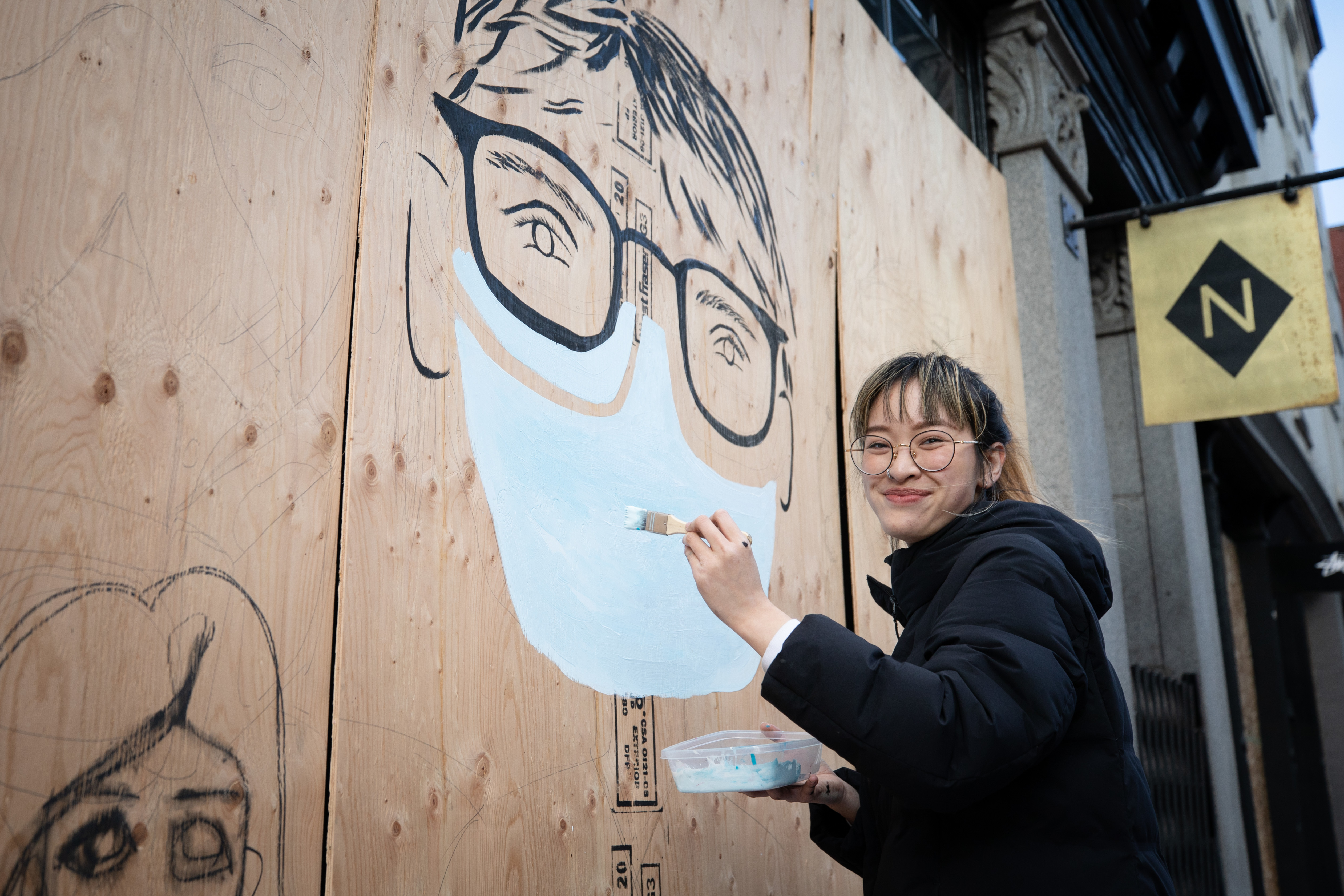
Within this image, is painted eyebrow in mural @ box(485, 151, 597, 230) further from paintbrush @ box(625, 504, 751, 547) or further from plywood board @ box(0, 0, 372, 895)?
paintbrush @ box(625, 504, 751, 547)

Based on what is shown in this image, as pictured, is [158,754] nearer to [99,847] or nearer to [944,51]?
[99,847]

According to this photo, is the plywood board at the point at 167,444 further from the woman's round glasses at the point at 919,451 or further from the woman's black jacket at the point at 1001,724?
the woman's round glasses at the point at 919,451

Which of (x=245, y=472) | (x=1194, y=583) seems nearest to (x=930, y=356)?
(x=245, y=472)

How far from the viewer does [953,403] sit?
182 centimetres

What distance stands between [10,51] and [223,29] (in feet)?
1.20

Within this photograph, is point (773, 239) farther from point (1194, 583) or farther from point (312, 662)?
point (1194, 583)

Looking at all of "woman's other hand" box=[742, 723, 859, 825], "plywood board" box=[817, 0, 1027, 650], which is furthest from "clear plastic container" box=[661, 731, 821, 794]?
"plywood board" box=[817, 0, 1027, 650]

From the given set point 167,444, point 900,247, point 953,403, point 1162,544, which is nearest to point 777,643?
point 953,403

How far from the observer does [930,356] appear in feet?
6.19

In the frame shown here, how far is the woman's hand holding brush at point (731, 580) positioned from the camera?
153 cm

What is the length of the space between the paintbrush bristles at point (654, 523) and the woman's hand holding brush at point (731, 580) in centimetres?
9

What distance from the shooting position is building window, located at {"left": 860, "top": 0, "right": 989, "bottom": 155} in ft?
15.0

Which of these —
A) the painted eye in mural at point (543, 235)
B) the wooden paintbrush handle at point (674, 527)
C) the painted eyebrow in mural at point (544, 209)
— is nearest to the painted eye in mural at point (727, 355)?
the painted eye in mural at point (543, 235)

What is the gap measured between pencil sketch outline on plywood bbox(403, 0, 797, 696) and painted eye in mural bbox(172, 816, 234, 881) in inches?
28.6
